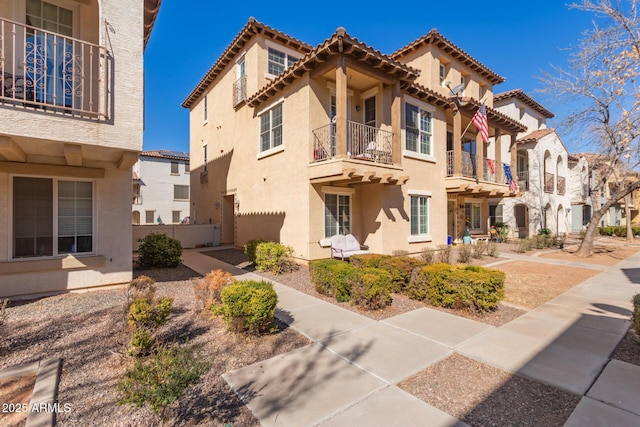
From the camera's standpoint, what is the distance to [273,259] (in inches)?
383

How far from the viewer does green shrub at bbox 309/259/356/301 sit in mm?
6734

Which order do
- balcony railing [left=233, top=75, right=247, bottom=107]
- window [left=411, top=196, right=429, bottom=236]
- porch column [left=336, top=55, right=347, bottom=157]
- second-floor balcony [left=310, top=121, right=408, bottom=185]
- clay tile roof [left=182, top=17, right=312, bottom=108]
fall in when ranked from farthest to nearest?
balcony railing [left=233, top=75, right=247, bottom=107] → window [left=411, top=196, right=429, bottom=236] → clay tile roof [left=182, top=17, right=312, bottom=108] → second-floor balcony [left=310, top=121, right=408, bottom=185] → porch column [left=336, top=55, right=347, bottom=157]

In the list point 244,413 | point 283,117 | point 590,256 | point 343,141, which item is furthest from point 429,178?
point 244,413

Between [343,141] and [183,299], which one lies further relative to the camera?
[343,141]

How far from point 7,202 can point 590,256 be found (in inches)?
881

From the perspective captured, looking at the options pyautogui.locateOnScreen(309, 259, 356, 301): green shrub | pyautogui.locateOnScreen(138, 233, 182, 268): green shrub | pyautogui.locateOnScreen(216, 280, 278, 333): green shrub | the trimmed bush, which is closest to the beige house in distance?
pyautogui.locateOnScreen(309, 259, 356, 301): green shrub

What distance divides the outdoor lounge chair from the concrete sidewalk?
141 inches

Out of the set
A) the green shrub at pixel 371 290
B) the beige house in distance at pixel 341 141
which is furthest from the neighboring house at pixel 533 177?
the green shrub at pixel 371 290

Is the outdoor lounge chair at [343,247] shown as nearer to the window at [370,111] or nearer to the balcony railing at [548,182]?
the window at [370,111]

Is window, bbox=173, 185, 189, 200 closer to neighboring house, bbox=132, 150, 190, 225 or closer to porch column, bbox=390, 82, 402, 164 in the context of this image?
neighboring house, bbox=132, 150, 190, 225

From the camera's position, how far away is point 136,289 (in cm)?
493

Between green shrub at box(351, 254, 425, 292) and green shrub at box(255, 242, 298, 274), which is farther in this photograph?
green shrub at box(255, 242, 298, 274)

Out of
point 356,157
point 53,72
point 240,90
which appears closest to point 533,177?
point 356,157

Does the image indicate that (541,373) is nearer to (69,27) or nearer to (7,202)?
(7,202)
